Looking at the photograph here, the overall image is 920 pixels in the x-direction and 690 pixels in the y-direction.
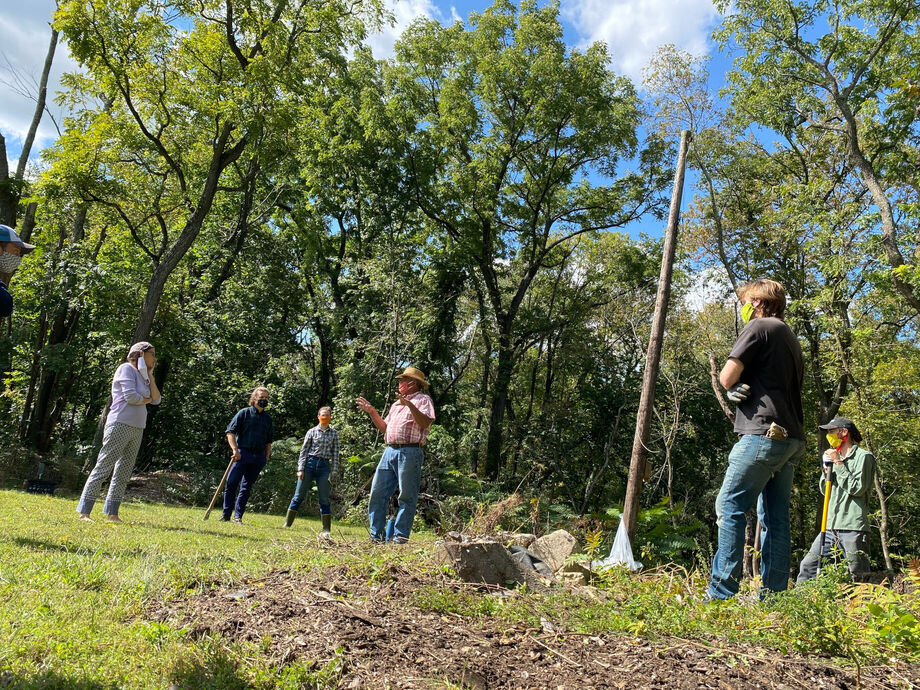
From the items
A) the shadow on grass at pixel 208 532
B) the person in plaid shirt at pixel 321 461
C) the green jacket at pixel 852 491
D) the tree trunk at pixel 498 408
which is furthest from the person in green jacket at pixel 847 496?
the tree trunk at pixel 498 408

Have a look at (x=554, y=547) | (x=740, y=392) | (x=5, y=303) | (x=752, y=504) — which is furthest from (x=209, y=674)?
(x=554, y=547)

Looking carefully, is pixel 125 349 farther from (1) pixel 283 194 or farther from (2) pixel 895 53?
(2) pixel 895 53

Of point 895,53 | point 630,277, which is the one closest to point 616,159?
point 630,277

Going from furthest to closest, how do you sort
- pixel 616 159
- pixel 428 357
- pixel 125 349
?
pixel 616 159 → pixel 428 357 → pixel 125 349

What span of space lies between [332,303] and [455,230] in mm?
4866

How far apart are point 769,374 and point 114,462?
21.1 feet

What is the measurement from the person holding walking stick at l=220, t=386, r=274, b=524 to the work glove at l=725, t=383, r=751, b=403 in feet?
21.8

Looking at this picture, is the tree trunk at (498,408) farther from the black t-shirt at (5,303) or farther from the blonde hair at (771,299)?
the black t-shirt at (5,303)

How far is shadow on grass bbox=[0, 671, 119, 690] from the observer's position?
7.59 ft

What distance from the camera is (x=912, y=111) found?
15609mm

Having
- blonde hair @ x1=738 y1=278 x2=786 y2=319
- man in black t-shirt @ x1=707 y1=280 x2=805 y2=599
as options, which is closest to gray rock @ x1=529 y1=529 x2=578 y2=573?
man in black t-shirt @ x1=707 y1=280 x2=805 y2=599

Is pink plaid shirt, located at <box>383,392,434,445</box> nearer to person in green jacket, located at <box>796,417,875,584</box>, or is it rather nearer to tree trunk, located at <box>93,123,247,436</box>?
person in green jacket, located at <box>796,417,875,584</box>

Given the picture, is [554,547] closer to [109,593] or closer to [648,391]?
Result: [648,391]

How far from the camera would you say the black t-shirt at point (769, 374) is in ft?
13.1
